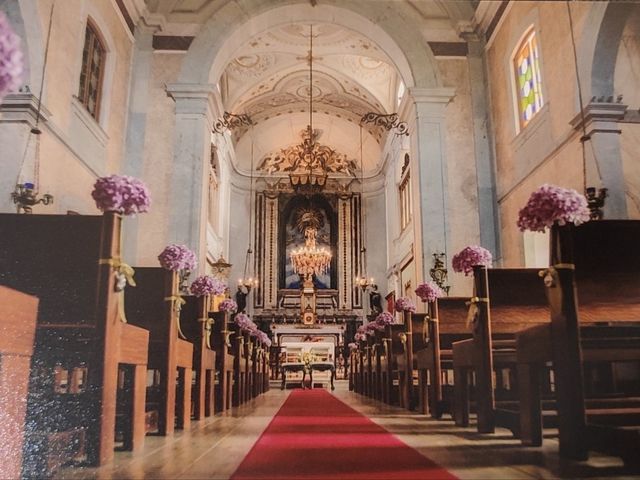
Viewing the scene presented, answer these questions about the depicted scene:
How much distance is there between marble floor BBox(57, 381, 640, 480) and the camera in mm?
2029

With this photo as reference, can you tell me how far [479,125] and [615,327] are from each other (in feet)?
19.5

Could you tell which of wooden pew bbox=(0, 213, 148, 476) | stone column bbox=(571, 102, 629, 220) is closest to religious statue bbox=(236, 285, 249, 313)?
stone column bbox=(571, 102, 629, 220)

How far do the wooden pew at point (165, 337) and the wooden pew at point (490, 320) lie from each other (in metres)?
1.69

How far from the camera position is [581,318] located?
105 inches

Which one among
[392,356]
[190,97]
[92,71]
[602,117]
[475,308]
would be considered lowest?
[392,356]

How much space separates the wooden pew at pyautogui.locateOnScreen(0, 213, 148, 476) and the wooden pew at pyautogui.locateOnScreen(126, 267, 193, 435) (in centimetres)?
68

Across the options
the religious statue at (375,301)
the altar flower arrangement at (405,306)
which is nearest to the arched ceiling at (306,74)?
the religious statue at (375,301)

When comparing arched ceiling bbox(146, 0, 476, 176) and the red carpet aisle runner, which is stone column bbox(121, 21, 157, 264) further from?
the red carpet aisle runner

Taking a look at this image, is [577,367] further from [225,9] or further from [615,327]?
[225,9]

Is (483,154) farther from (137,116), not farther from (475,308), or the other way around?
(475,308)

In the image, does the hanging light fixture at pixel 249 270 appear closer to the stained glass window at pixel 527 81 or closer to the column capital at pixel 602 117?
the stained glass window at pixel 527 81

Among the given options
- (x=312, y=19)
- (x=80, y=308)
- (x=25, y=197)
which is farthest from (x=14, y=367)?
(x=312, y=19)

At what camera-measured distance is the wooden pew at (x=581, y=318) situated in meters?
2.40

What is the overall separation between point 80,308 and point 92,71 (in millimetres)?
5616
